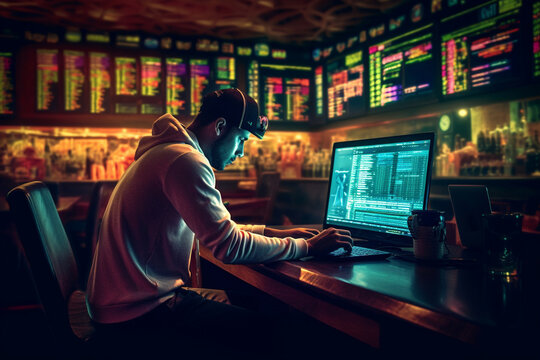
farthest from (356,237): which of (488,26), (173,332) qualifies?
(488,26)

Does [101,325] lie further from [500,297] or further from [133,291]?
[500,297]

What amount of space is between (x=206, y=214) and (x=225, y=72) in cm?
456

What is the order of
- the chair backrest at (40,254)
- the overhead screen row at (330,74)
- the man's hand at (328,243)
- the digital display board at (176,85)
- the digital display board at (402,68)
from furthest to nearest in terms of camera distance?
the digital display board at (176,85) → the digital display board at (402,68) → the overhead screen row at (330,74) → the man's hand at (328,243) → the chair backrest at (40,254)

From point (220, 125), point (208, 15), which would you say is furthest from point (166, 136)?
point (208, 15)

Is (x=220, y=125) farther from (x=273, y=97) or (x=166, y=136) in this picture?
(x=273, y=97)

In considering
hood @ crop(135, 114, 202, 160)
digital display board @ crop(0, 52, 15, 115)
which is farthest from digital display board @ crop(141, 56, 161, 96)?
hood @ crop(135, 114, 202, 160)

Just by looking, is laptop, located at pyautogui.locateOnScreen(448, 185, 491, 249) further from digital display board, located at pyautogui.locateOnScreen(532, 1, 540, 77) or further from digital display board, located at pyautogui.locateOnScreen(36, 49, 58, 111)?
digital display board, located at pyautogui.locateOnScreen(36, 49, 58, 111)

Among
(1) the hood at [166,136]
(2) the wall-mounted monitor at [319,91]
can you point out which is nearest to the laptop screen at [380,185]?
(1) the hood at [166,136]

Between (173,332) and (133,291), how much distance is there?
15 centimetres

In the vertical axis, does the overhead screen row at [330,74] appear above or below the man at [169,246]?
above

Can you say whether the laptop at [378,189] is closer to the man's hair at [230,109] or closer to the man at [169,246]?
the man at [169,246]

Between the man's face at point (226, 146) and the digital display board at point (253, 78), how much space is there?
13.4ft

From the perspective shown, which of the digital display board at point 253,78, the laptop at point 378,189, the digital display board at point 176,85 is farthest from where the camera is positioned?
the digital display board at point 253,78

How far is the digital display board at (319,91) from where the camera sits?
5559 millimetres
